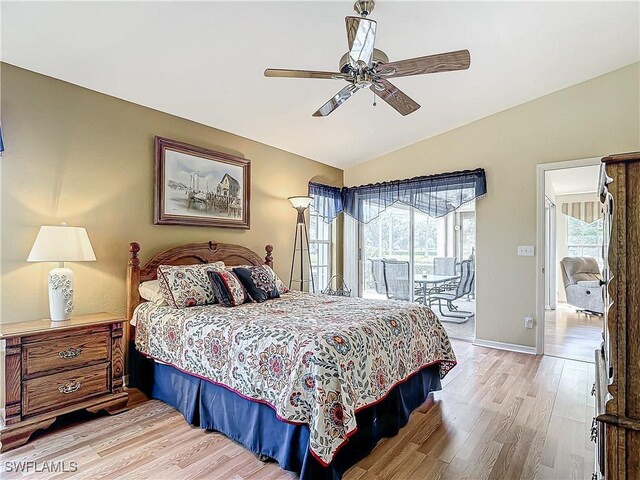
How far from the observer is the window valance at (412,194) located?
4.52m

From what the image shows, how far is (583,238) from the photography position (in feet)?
23.8

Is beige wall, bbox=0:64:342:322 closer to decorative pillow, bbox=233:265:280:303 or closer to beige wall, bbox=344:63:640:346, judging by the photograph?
decorative pillow, bbox=233:265:280:303

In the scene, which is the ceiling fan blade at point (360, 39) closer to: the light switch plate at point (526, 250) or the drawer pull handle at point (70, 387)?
the drawer pull handle at point (70, 387)

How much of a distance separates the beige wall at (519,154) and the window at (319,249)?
1.84 m

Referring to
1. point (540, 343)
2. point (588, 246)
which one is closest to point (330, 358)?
point (540, 343)

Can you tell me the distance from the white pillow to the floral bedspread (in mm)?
62

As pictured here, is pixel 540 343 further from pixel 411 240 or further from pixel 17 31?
pixel 17 31

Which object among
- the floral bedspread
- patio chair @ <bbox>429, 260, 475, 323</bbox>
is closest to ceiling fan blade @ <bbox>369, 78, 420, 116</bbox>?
the floral bedspread

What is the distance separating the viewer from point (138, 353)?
2969 millimetres

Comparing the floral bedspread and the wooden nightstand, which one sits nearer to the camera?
the floral bedspread

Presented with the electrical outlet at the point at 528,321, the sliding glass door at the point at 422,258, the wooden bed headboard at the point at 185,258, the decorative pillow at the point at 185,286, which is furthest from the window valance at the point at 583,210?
the decorative pillow at the point at 185,286

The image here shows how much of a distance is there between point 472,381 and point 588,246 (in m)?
5.86

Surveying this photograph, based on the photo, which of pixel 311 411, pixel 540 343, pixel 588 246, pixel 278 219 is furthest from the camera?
pixel 588 246

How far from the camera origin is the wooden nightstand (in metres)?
2.12
